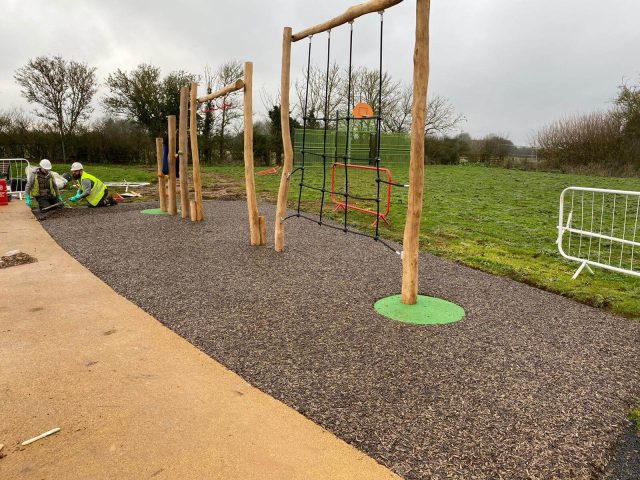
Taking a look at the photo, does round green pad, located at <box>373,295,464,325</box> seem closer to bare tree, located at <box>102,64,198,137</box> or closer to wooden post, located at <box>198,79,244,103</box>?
wooden post, located at <box>198,79,244,103</box>

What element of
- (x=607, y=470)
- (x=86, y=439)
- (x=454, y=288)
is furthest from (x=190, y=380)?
(x=454, y=288)

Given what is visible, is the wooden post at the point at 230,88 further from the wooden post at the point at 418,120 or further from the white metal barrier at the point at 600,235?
the white metal barrier at the point at 600,235

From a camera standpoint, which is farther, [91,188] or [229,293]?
[91,188]

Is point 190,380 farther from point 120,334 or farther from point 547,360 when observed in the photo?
point 547,360

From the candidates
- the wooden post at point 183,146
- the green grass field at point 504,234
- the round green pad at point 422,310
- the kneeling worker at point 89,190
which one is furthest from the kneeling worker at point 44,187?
the round green pad at point 422,310

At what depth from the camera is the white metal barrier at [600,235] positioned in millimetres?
5457

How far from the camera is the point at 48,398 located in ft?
8.79

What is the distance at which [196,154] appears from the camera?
8.56 metres

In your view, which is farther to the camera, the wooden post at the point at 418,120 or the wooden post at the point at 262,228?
the wooden post at the point at 262,228

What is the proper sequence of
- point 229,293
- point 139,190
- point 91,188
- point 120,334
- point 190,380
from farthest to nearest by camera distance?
point 139,190
point 91,188
point 229,293
point 120,334
point 190,380

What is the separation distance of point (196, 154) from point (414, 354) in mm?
6472

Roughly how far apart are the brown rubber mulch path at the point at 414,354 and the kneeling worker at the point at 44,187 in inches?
172

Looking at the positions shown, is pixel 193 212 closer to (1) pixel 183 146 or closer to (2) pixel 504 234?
(1) pixel 183 146

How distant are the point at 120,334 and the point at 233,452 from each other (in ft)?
5.97
